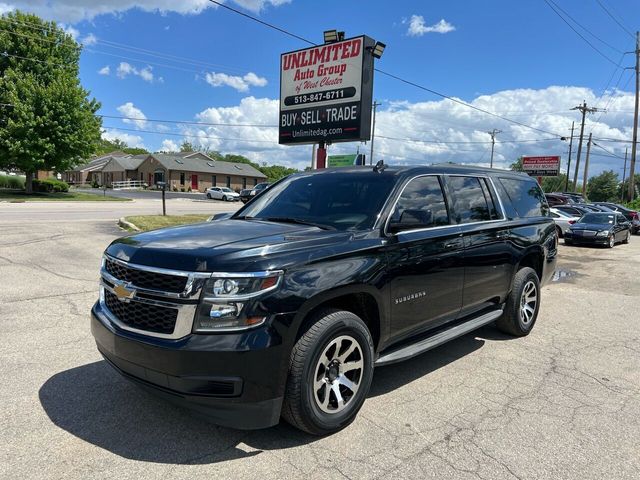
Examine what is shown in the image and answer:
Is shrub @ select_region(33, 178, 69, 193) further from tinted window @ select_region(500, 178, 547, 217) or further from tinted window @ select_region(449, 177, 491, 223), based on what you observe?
tinted window @ select_region(449, 177, 491, 223)

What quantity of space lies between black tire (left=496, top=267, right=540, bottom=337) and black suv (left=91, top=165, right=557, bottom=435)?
2.08ft

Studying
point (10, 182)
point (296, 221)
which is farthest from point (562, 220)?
point (10, 182)

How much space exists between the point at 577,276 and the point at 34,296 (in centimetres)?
1090

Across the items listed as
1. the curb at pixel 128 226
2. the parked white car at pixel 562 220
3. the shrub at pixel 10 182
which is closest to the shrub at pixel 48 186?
the shrub at pixel 10 182

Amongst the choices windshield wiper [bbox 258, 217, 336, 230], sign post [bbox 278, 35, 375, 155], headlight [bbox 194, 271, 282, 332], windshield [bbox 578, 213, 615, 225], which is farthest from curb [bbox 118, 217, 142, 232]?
windshield [bbox 578, 213, 615, 225]

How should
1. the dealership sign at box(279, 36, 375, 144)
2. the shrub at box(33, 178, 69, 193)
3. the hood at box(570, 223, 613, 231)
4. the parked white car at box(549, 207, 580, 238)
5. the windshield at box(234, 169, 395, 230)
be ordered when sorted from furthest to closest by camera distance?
the shrub at box(33, 178, 69, 193), the parked white car at box(549, 207, 580, 238), the hood at box(570, 223, 613, 231), the dealership sign at box(279, 36, 375, 144), the windshield at box(234, 169, 395, 230)

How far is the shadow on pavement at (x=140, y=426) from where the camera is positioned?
301 centimetres

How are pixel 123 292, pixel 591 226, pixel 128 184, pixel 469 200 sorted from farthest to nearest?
pixel 128 184 → pixel 591 226 → pixel 469 200 → pixel 123 292

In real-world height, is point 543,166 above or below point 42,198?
above

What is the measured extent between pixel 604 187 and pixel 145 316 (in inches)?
4993

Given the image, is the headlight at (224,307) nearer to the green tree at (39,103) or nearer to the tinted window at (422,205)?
the tinted window at (422,205)

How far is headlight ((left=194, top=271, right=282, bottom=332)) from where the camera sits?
2797 millimetres

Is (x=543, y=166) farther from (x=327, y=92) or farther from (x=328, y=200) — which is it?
(x=328, y=200)

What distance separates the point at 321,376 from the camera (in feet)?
10.6
